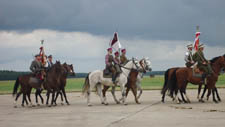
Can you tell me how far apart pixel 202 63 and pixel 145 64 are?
312 cm

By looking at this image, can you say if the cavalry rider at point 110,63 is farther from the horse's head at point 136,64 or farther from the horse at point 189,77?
the horse at point 189,77

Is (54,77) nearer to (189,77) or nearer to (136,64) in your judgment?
(136,64)

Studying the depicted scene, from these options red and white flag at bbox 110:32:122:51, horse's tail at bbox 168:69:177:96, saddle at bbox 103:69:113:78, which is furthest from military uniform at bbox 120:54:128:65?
horse's tail at bbox 168:69:177:96

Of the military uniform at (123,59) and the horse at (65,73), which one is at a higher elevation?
the military uniform at (123,59)

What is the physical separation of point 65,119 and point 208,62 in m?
9.77

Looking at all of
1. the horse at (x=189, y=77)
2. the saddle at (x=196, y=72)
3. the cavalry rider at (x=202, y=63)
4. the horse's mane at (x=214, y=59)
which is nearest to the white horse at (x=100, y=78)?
the horse at (x=189, y=77)

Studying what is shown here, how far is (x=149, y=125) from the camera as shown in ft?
36.5

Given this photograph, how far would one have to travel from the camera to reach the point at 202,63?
19.7 meters

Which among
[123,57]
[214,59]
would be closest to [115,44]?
[123,57]

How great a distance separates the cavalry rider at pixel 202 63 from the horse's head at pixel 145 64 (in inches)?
100.0

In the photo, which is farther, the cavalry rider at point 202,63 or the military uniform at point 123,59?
the military uniform at point 123,59

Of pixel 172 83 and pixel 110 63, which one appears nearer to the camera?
pixel 110 63

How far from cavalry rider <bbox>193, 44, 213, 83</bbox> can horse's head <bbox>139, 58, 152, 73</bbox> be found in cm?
254

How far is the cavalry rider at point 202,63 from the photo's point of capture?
19608 mm
